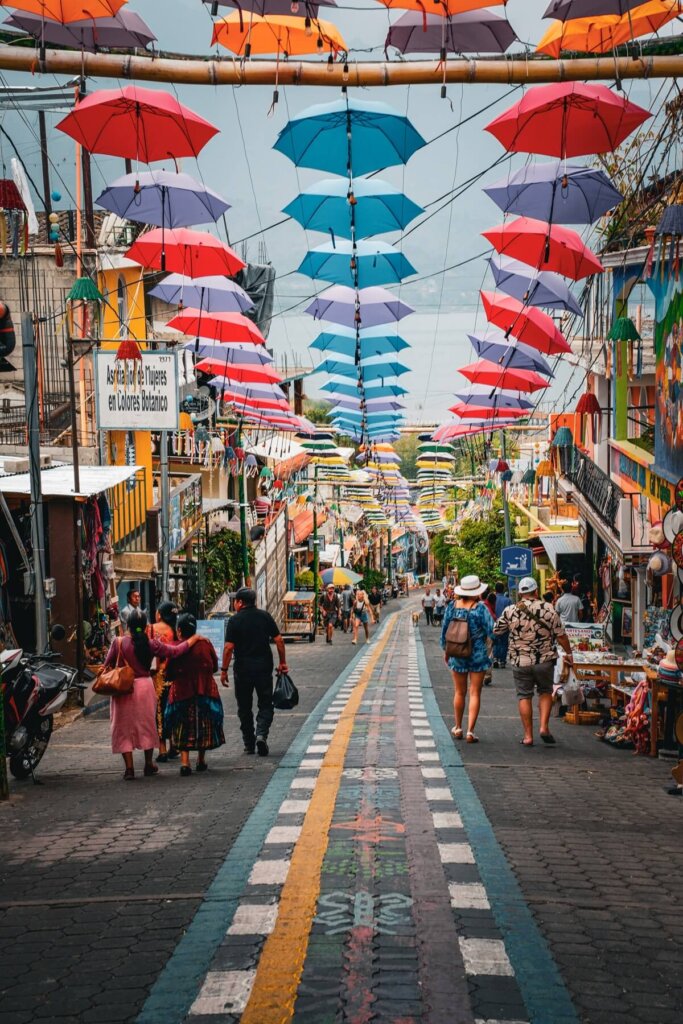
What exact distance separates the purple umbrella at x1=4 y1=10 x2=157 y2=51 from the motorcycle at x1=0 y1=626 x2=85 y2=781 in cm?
540

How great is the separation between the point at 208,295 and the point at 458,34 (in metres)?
13.0

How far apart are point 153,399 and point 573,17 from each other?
39.9 ft

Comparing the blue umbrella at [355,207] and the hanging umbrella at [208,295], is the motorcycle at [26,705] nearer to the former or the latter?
the blue umbrella at [355,207]

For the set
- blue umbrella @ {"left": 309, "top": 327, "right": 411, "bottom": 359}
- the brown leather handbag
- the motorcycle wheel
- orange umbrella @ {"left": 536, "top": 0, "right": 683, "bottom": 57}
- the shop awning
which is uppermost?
blue umbrella @ {"left": 309, "top": 327, "right": 411, "bottom": 359}

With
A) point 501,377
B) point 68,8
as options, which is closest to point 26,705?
point 68,8

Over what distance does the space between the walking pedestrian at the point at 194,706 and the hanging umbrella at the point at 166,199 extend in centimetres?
843

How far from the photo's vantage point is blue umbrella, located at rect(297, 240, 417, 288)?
19844mm

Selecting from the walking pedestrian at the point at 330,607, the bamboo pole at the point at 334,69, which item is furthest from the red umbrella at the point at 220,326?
the walking pedestrian at the point at 330,607

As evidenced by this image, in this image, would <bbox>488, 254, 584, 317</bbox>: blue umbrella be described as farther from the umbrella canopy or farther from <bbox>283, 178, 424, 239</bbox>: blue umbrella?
the umbrella canopy

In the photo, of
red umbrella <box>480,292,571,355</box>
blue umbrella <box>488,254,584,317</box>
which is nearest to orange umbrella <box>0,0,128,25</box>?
blue umbrella <box>488,254,584,317</box>

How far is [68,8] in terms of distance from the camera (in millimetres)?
9602

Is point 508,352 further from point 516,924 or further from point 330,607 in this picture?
point 516,924

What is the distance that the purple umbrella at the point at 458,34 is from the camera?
10.0 meters

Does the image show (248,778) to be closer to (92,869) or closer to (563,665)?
(92,869)
